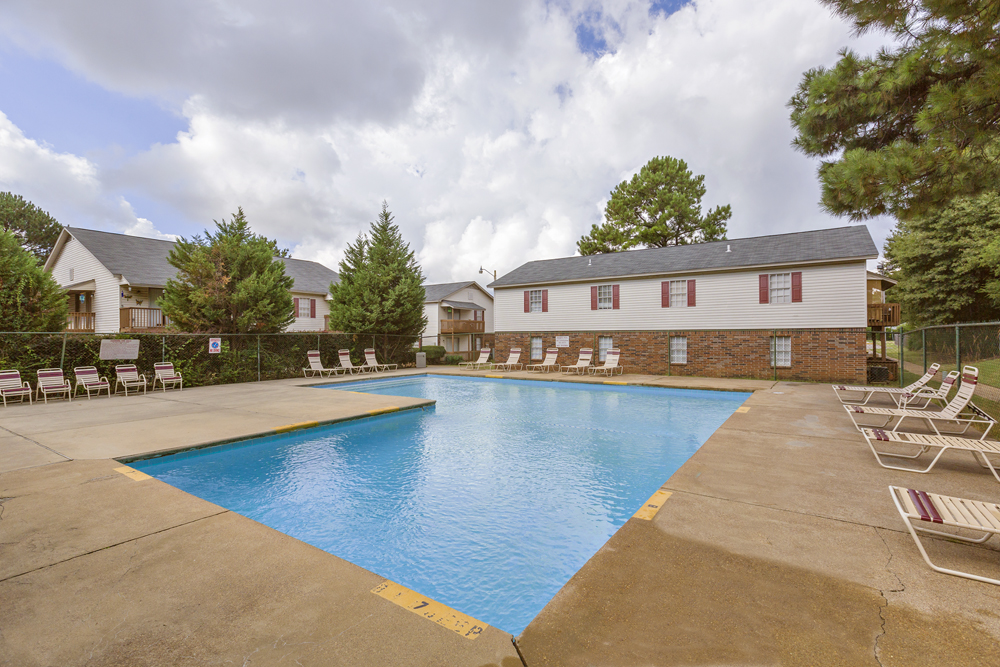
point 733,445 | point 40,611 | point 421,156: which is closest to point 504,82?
point 421,156

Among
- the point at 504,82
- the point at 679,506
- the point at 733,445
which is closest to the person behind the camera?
the point at 679,506

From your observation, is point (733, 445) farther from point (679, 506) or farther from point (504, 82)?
point (504, 82)

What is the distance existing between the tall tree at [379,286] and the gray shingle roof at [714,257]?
4.52m

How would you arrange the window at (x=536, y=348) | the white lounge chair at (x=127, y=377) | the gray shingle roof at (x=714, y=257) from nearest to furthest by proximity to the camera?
1. the white lounge chair at (x=127, y=377)
2. the gray shingle roof at (x=714, y=257)
3. the window at (x=536, y=348)

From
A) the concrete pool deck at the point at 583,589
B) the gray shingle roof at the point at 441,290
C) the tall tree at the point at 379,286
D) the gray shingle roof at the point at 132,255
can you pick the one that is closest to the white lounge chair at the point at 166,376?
the gray shingle roof at the point at 132,255

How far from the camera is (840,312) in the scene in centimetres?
1488

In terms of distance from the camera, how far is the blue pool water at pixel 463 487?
12.3 ft

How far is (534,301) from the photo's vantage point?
2136cm

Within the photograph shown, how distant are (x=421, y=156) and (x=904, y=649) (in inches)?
727

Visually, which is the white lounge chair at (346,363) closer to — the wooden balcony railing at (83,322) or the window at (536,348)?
the window at (536,348)

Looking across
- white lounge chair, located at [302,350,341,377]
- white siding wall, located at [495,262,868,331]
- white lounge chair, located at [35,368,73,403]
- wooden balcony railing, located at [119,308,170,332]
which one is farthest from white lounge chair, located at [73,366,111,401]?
white siding wall, located at [495,262,868,331]

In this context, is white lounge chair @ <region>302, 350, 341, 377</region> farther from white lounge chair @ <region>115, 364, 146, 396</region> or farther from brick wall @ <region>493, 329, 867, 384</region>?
brick wall @ <region>493, 329, 867, 384</region>

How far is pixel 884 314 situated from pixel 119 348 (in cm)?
2737

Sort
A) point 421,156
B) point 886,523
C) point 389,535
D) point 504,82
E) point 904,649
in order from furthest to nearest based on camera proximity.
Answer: point 421,156
point 504,82
point 389,535
point 886,523
point 904,649
